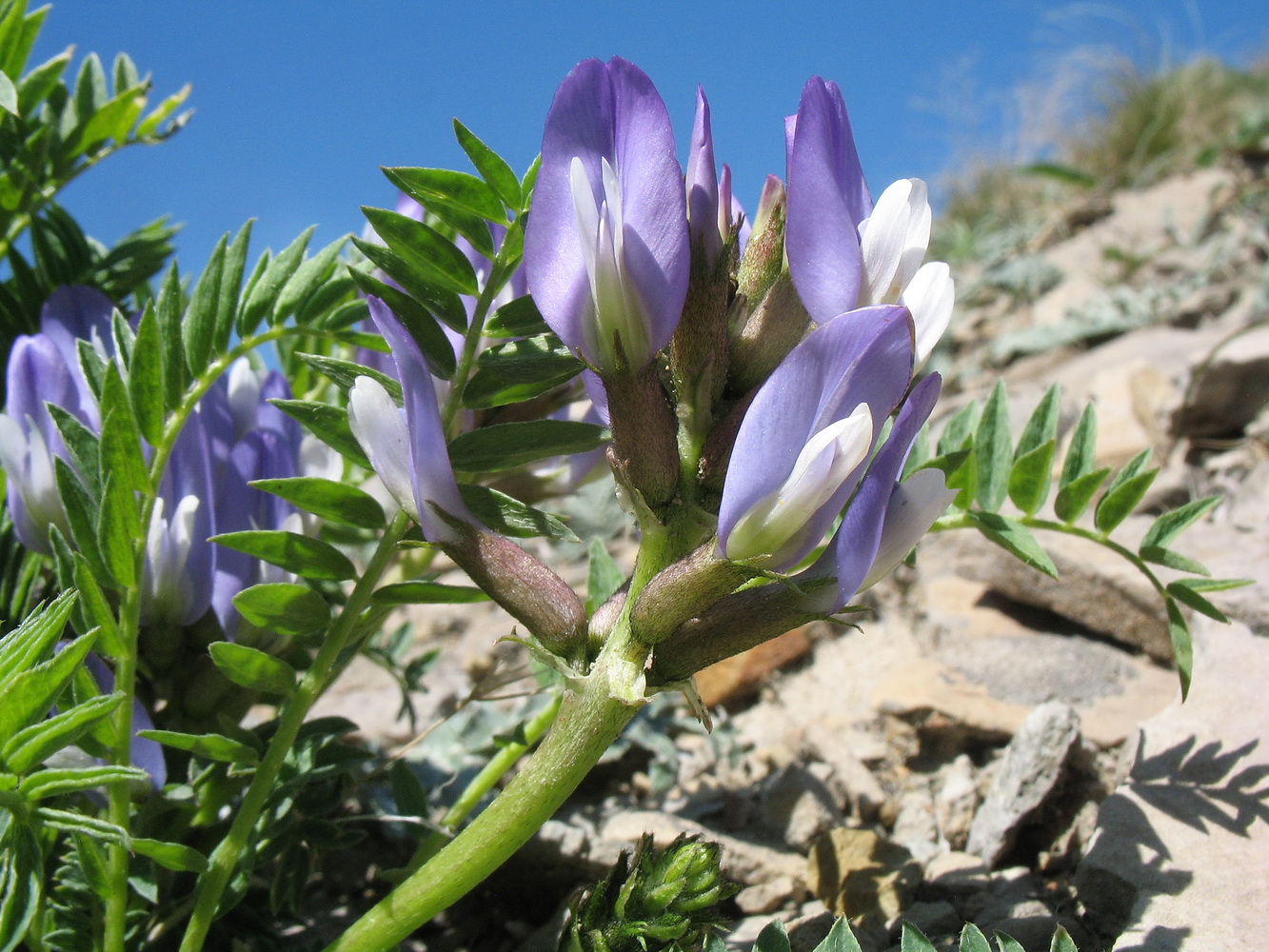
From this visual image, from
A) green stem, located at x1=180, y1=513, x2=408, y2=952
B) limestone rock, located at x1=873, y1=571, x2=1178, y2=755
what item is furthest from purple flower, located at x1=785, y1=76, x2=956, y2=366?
limestone rock, located at x1=873, y1=571, x2=1178, y2=755

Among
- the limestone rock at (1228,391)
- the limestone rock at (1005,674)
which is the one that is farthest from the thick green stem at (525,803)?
the limestone rock at (1228,391)

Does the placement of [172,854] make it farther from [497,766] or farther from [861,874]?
[861,874]

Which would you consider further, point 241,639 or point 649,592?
point 241,639

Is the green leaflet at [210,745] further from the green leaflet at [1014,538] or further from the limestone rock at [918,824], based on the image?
the limestone rock at [918,824]

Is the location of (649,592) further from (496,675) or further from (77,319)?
(77,319)

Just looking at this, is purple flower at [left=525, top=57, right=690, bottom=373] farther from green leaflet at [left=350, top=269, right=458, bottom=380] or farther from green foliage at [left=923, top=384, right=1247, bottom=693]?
green foliage at [left=923, top=384, right=1247, bottom=693]

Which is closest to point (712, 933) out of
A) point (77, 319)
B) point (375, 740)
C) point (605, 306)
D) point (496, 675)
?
point (496, 675)
